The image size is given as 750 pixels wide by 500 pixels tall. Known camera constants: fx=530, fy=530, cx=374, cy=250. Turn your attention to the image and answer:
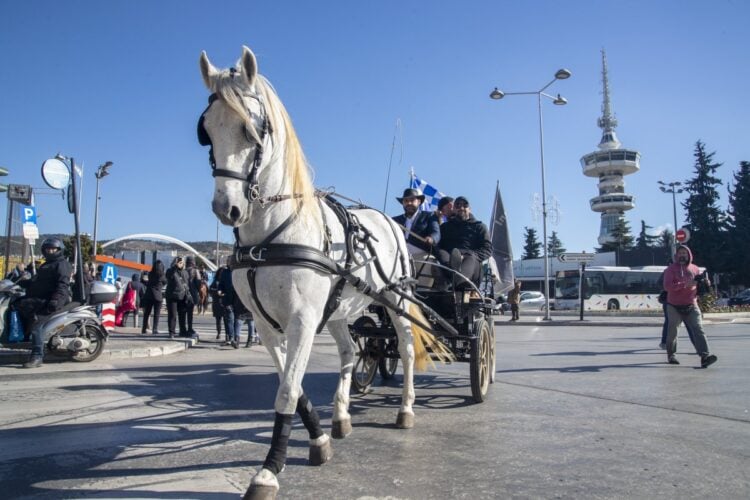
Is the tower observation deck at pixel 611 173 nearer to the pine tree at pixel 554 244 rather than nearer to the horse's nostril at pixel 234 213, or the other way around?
the pine tree at pixel 554 244

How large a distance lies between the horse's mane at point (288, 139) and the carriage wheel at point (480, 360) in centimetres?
253

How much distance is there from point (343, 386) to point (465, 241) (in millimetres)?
3129

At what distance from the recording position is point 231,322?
12289 mm

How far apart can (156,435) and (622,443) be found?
372cm

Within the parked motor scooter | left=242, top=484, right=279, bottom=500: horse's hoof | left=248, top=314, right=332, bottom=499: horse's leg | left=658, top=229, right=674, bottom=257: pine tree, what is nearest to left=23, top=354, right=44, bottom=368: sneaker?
the parked motor scooter

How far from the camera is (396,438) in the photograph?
4254mm

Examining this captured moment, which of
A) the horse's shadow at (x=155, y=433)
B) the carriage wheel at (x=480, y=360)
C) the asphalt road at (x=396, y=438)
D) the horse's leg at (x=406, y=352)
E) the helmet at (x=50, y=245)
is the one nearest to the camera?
the asphalt road at (x=396, y=438)

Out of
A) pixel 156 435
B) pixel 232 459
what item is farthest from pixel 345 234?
pixel 156 435

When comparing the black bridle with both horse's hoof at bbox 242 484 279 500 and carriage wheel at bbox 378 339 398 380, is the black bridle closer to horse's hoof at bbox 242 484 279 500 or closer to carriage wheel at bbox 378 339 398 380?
horse's hoof at bbox 242 484 279 500

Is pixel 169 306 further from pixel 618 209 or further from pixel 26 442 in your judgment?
pixel 618 209

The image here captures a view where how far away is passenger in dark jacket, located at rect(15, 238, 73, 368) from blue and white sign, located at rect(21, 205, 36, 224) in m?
5.42

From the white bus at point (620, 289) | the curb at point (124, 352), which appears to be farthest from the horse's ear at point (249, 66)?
the white bus at point (620, 289)

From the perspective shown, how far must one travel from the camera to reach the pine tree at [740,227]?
51.2 m

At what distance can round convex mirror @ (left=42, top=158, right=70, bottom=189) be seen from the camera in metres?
10.4
